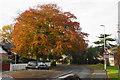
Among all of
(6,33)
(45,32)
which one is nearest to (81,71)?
(45,32)

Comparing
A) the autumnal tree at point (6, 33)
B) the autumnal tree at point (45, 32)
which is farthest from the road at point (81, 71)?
the autumnal tree at point (6, 33)

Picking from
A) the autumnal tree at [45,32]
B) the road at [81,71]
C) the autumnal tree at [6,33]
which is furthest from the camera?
the autumnal tree at [6,33]

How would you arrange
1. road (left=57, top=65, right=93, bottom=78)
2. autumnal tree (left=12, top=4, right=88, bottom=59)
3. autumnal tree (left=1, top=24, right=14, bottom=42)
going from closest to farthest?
road (left=57, top=65, right=93, bottom=78) < autumnal tree (left=12, top=4, right=88, bottom=59) < autumnal tree (left=1, top=24, right=14, bottom=42)

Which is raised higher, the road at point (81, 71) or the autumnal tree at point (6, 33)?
the autumnal tree at point (6, 33)

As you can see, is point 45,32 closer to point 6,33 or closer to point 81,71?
point 81,71

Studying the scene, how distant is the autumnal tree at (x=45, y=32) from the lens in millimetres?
23641

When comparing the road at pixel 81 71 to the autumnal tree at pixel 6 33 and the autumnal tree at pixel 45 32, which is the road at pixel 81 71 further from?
the autumnal tree at pixel 6 33

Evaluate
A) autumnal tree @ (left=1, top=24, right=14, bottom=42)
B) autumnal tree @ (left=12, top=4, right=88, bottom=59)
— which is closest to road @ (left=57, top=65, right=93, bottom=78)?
autumnal tree @ (left=12, top=4, right=88, bottom=59)

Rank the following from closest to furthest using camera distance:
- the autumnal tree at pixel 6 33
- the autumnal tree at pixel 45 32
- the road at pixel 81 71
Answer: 1. the road at pixel 81 71
2. the autumnal tree at pixel 45 32
3. the autumnal tree at pixel 6 33

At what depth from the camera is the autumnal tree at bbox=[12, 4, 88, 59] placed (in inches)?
931

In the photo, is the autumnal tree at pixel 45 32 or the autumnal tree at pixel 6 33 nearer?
the autumnal tree at pixel 45 32

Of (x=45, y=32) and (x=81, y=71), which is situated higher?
(x=45, y=32)

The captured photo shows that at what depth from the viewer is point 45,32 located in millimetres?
25234

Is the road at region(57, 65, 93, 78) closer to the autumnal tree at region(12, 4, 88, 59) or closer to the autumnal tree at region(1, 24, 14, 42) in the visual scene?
the autumnal tree at region(12, 4, 88, 59)
